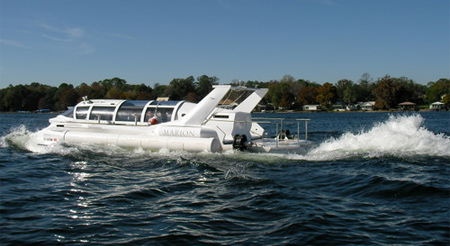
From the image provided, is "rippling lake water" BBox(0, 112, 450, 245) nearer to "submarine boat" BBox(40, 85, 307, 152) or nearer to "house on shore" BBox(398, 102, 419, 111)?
"submarine boat" BBox(40, 85, 307, 152)

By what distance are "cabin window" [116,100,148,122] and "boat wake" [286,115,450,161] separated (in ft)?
24.9

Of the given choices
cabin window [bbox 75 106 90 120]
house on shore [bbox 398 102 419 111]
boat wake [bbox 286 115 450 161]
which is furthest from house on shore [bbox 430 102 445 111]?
cabin window [bbox 75 106 90 120]

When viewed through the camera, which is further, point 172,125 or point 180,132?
point 172,125

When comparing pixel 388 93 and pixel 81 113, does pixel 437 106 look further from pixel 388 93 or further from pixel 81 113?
pixel 81 113

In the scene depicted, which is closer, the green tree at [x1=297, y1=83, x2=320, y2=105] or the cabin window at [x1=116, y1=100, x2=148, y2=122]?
the cabin window at [x1=116, y1=100, x2=148, y2=122]

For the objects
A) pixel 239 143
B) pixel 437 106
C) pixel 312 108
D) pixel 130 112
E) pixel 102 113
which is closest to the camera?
pixel 239 143

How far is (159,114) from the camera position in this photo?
19344mm

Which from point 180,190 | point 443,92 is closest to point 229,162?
point 180,190

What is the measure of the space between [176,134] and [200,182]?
5.60 metres

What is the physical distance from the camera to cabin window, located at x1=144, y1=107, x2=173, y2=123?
19.1 meters

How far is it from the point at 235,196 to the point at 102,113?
477 inches

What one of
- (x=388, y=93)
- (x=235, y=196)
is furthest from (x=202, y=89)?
(x=235, y=196)

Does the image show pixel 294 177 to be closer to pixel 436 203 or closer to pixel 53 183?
pixel 436 203

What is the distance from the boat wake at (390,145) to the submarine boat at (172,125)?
123 cm
